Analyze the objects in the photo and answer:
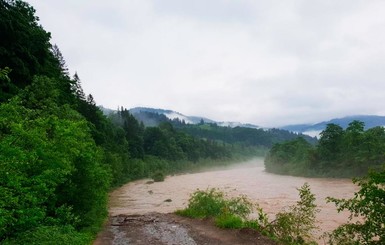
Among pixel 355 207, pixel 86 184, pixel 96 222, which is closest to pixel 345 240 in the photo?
pixel 355 207

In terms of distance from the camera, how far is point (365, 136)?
81875mm

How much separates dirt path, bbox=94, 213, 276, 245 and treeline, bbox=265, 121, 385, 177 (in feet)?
191

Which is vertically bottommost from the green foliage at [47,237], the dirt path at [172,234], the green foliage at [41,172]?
the dirt path at [172,234]

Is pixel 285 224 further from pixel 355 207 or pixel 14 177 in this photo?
pixel 14 177

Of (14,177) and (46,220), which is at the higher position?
(14,177)

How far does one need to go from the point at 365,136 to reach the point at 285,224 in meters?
70.3

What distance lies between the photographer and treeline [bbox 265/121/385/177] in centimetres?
8031

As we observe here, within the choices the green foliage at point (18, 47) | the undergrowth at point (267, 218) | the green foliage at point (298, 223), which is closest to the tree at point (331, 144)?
the undergrowth at point (267, 218)

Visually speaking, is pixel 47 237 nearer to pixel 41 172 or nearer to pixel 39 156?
pixel 41 172

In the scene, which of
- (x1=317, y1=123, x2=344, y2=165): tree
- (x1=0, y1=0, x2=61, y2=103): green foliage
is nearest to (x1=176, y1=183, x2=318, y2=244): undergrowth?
(x1=0, y1=0, x2=61, y2=103): green foliage

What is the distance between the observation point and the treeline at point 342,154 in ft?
263

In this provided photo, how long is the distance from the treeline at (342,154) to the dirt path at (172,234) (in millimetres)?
58188

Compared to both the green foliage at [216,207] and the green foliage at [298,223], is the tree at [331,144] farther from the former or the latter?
the green foliage at [298,223]

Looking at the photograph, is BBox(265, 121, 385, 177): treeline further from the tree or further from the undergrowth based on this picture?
the undergrowth
